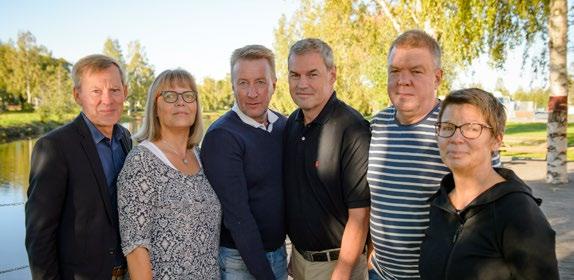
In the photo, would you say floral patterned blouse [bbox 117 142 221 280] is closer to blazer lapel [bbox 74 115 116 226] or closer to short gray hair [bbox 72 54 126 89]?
blazer lapel [bbox 74 115 116 226]

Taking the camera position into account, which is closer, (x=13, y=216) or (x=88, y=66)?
(x=88, y=66)

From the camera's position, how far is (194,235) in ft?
8.71

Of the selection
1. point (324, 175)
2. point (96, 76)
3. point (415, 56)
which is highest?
point (415, 56)

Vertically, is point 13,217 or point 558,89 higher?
point 558,89

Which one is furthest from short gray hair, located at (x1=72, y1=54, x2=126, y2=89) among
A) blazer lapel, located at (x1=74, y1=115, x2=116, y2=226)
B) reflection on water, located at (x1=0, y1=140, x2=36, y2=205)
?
reflection on water, located at (x1=0, y1=140, x2=36, y2=205)

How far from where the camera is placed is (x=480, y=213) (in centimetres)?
193

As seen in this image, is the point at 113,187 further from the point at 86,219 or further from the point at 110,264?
the point at 110,264

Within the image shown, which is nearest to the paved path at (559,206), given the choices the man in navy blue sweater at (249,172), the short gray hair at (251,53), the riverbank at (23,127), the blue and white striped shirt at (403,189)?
the blue and white striped shirt at (403,189)

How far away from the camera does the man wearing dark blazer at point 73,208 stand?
2.55 m

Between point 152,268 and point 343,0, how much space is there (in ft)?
37.1

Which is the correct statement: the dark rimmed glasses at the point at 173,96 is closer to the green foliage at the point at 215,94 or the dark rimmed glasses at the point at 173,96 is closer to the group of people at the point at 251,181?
the group of people at the point at 251,181

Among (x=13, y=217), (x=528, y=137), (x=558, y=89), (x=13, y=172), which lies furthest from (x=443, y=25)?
(x=528, y=137)

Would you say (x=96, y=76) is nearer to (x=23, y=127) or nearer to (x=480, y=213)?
(x=480, y=213)

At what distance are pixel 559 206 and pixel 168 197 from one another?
8.74 metres
